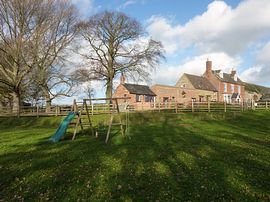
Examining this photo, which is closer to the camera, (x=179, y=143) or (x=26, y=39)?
(x=179, y=143)

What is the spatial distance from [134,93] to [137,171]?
42849 mm

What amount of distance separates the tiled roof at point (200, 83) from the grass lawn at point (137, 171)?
4834 centimetres

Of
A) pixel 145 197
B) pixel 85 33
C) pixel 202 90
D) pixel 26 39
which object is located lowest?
pixel 145 197

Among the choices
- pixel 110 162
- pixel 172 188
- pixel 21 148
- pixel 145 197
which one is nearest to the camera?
pixel 145 197

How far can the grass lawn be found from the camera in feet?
22.2

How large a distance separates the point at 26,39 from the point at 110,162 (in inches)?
1030

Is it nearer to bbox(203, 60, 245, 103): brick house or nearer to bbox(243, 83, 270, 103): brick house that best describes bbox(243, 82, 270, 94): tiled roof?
bbox(243, 83, 270, 103): brick house

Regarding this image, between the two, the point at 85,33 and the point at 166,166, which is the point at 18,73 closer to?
the point at 85,33

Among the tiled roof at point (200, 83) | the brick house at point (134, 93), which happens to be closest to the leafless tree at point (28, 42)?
the brick house at point (134, 93)

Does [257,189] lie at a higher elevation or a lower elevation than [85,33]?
lower

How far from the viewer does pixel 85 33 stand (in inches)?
1549

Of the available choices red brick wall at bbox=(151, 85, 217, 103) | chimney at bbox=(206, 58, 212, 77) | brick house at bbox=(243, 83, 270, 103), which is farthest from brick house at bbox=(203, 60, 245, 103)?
brick house at bbox=(243, 83, 270, 103)

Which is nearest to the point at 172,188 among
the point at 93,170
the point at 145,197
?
the point at 145,197

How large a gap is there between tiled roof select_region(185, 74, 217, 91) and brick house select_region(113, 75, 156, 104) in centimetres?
1088
